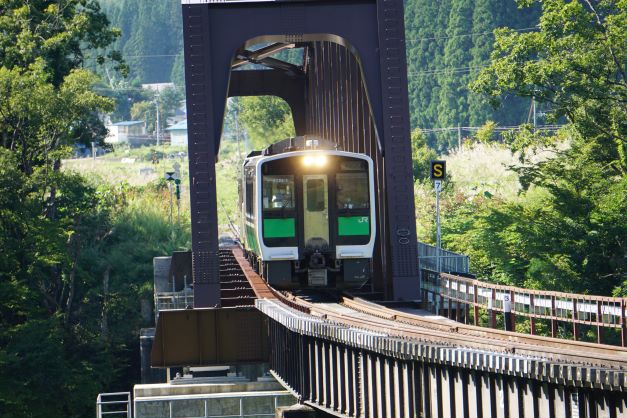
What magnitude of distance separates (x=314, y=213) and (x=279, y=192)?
0.77 metres

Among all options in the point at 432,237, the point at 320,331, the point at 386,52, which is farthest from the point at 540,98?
the point at 320,331

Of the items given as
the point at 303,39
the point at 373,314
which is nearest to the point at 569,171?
the point at 303,39

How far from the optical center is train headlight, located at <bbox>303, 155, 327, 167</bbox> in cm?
2480

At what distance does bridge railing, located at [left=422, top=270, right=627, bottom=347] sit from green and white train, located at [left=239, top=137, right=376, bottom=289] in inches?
74.6

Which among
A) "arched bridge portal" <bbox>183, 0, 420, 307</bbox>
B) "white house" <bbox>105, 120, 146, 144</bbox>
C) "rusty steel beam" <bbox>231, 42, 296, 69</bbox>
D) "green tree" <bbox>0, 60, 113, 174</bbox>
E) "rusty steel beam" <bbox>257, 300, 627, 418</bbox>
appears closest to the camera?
"rusty steel beam" <bbox>257, 300, 627, 418</bbox>

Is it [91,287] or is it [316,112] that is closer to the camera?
[316,112]

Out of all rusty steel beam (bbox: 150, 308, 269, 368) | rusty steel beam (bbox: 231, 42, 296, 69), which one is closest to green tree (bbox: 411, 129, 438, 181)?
rusty steel beam (bbox: 231, 42, 296, 69)

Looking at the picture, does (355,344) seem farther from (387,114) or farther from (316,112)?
(316,112)

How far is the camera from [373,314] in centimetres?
2098

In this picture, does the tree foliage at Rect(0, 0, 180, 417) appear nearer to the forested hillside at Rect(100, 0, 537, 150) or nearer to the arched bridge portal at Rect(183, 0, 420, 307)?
the arched bridge portal at Rect(183, 0, 420, 307)

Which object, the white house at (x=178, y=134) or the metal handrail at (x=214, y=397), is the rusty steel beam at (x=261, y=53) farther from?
the white house at (x=178, y=134)

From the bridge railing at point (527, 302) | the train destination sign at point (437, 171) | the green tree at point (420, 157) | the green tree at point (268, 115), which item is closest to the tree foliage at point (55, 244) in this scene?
the train destination sign at point (437, 171)

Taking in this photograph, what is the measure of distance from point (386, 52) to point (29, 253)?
51.0 feet

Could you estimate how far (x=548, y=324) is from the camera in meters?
32.9
